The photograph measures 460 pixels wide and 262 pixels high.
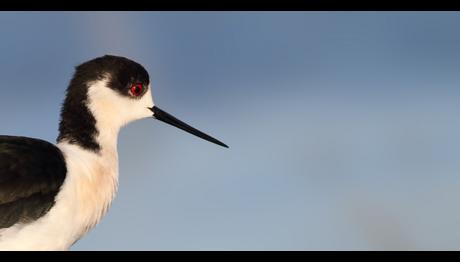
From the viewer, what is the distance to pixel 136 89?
20.2ft

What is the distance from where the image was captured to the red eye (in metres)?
6.11

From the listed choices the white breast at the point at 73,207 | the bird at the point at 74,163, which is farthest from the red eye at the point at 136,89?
the white breast at the point at 73,207

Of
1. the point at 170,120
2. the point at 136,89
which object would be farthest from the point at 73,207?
the point at 170,120

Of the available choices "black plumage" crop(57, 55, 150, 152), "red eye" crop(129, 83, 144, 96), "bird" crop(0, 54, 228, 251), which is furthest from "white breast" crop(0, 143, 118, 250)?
"red eye" crop(129, 83, 144, 96)

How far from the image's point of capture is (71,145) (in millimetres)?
5578

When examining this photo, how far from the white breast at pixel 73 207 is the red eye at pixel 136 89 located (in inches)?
28.6

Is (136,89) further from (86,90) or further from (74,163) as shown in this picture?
(74,163)

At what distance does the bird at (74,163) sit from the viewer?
→ 15.8 feet

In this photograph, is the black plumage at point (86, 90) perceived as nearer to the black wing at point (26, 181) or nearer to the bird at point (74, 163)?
the bird at point (74, 163)

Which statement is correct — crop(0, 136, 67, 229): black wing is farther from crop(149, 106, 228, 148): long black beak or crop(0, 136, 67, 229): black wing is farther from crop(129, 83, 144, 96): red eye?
crop(149, 106, 228, 148): long black beak

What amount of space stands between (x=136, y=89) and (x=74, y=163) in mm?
1135
